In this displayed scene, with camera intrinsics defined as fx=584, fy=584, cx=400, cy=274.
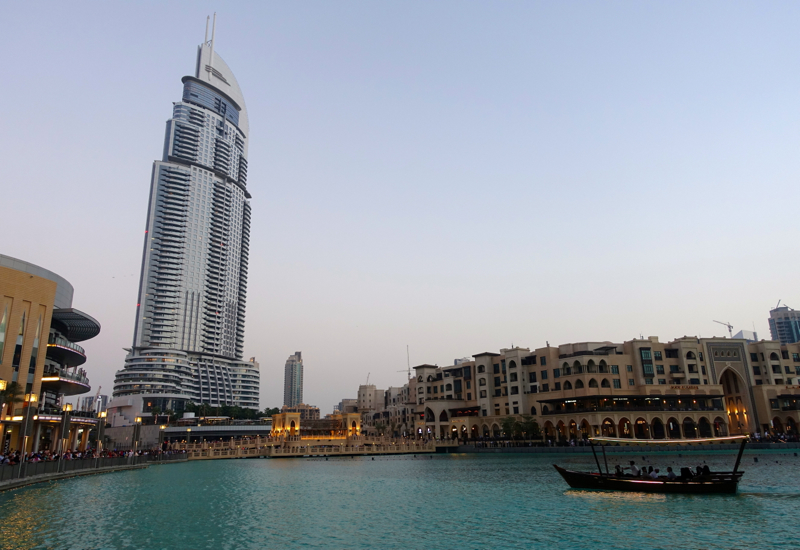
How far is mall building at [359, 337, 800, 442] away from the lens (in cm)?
11131

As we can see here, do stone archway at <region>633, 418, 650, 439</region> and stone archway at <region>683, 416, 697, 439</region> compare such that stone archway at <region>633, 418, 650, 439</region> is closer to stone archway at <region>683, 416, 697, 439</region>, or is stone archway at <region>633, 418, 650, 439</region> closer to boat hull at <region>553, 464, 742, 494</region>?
stone archway at <region>683, 416, 697, 439</region>

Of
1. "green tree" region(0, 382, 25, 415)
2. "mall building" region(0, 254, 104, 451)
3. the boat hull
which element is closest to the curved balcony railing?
"mall building" region(0, 254, 104, 451)

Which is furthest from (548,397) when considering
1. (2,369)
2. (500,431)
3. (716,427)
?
(2,369)

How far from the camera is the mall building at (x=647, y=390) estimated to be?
4382 inches

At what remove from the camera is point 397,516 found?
36.0m

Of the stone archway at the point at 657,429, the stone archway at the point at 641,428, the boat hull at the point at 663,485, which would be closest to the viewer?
the boat hull at the point at 663,485

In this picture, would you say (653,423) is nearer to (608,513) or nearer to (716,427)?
(716,427)

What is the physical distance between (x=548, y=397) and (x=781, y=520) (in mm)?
88928

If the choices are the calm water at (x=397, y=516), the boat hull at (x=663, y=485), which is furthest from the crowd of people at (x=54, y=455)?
the boat hull at (x=663, y=485)

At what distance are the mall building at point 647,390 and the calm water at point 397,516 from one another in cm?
5825

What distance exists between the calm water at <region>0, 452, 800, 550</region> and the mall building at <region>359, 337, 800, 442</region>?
58.3 metres

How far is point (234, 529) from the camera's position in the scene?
106 ft

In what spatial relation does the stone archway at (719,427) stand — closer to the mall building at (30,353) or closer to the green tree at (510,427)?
the green tree at (510,427)

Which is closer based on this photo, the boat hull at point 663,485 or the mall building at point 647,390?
the boat hull at point 663,485
